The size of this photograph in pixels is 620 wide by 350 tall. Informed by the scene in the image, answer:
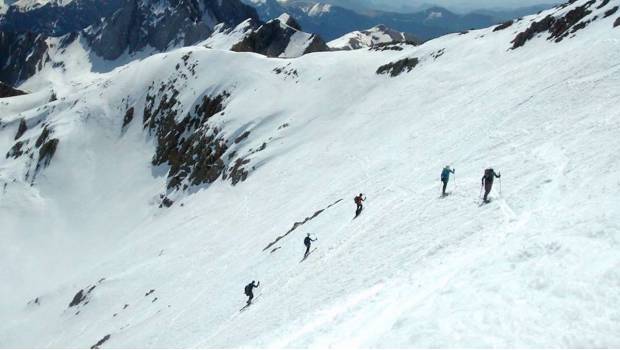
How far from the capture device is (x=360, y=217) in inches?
1179

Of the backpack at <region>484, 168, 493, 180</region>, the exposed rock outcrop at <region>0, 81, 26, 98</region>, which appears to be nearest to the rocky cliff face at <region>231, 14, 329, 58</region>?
the exposed rock outcrop at <region>0, 81, 26, 98</region>

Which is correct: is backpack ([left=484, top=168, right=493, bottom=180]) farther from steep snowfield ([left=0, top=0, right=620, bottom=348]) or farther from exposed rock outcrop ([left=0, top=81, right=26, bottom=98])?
exposed rock outcrop ([left=0, top=81, right=26, bottom=98])

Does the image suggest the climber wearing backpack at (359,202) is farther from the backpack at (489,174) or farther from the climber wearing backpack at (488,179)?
the backpack at (489,174)

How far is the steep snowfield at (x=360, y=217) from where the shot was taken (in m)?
14.7

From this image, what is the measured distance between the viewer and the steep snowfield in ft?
48.3

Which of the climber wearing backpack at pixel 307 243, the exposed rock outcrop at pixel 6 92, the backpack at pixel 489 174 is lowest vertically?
the climber wearing backpack at pixel 307 243

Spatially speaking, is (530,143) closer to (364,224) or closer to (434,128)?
(364,224)

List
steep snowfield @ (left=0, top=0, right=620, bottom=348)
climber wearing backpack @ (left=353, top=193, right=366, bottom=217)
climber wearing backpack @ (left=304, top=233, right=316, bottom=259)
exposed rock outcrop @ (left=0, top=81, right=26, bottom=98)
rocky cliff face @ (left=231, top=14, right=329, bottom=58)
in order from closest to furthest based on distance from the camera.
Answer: steep snowfield @ (left=0, top=0, right=620, bottom=348), climber wearing backpack @ (left=304, top=233, right=316, bottom=259), climber wearing backpack @ (left=353, top=193, right=366, bottom=217), rocky cliff face @ (left=231, top=14, right=329, bottom=58), exposed rock outcrop @ (left=0, top=81, right=26, bottom=98)

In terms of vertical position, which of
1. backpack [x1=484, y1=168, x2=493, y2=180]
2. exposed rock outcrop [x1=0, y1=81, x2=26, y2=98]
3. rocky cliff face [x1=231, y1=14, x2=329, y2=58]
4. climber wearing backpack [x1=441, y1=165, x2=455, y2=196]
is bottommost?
climber wearing backpack [x1=441, y1=165, x2=455, y2=196]

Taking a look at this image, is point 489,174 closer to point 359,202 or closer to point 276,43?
point 359,202

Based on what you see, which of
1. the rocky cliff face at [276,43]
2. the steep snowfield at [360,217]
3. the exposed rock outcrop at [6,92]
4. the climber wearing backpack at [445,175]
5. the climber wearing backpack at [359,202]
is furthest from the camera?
the exposed rock outcrop at [6,92]

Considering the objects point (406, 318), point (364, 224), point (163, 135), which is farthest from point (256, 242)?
point (163, 135)

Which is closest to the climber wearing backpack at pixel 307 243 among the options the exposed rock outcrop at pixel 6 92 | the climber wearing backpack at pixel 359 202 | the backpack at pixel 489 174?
the climber wearing backpack at pixel 359 202

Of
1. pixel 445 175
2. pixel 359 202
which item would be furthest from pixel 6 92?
pixel 445 175
